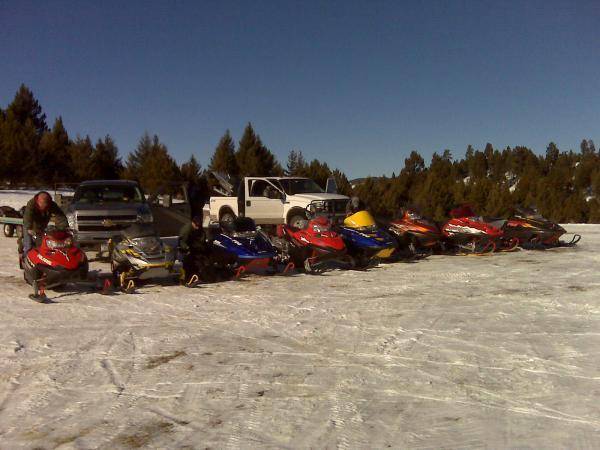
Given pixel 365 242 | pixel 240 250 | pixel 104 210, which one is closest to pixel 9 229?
pixel 104 210

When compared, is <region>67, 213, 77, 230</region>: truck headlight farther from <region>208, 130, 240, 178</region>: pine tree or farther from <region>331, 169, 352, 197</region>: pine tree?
<region>208, 130, 240, 178</region>: pine tree

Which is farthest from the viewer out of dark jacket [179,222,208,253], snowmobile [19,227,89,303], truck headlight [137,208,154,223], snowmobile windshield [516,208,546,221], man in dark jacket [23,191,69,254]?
snowmobile windshield [516,208,546,221]

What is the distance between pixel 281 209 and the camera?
1672cm

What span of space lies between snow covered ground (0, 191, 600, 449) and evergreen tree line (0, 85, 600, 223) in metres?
20.7

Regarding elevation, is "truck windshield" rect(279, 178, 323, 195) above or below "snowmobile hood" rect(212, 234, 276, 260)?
above

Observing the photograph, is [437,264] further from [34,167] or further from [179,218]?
[34,167]

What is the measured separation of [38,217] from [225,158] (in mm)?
28324

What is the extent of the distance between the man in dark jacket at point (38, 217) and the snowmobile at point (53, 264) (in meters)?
0.30

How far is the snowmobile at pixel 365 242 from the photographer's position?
34.9 ft

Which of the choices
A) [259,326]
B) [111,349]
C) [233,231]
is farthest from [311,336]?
[233,231]

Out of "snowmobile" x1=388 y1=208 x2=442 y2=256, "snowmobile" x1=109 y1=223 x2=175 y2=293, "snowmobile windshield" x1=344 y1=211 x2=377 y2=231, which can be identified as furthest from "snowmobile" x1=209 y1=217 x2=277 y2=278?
"snowmobile" x1=388 y1=208 x2=442 y2=256

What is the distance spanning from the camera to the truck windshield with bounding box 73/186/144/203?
11.7 metres

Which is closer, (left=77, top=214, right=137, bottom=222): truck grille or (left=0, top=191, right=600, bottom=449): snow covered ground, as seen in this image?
(left=0, top=191, right=600, bottom=449): snow covered ground

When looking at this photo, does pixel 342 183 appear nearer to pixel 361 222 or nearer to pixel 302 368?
pixel 361 222
